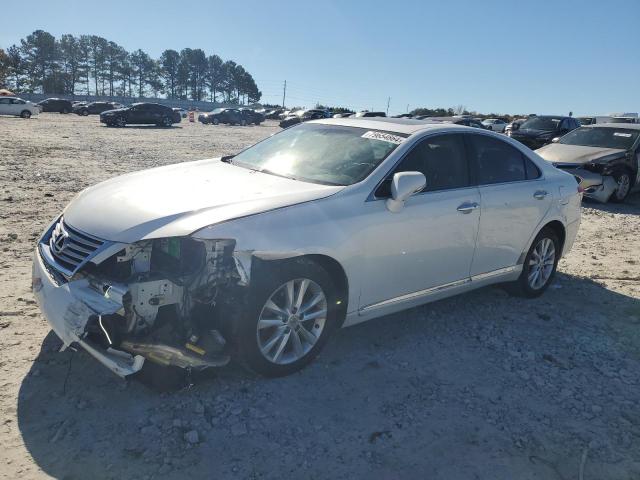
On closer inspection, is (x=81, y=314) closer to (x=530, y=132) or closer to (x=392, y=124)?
(x=392, y=124)


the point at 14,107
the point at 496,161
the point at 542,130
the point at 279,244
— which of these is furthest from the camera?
the point at 14,107

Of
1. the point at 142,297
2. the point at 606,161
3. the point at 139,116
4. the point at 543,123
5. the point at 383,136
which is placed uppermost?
the point at 543,123

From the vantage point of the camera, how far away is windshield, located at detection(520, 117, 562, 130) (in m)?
17.7

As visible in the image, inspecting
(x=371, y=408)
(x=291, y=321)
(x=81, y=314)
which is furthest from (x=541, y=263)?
(x=81, y=314)

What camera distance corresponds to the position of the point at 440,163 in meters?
4.27

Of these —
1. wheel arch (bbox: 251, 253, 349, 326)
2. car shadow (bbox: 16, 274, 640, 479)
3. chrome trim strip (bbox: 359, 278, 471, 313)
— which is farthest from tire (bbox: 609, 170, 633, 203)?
wheel arch (bbox: 251, 253, 349, 326)

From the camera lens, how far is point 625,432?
3193mm

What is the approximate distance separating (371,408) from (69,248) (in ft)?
6.93

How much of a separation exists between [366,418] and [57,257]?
7.12 ft

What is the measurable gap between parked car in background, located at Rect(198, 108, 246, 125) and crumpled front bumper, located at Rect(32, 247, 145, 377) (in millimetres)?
43076

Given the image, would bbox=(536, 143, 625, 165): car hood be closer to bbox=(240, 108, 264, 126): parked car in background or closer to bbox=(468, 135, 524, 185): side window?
bbox=(468, 135, 524, 185): side window

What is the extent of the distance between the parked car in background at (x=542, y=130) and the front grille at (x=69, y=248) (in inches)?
630

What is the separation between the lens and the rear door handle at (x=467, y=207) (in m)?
4.21

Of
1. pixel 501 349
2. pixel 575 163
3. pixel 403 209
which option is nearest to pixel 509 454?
pixel 501 349
